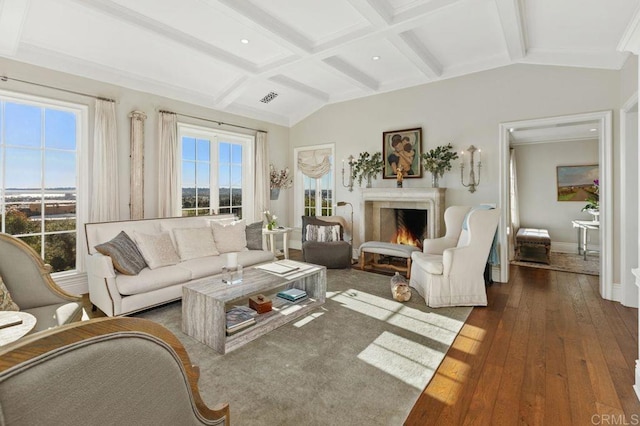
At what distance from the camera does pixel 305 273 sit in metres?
3.33

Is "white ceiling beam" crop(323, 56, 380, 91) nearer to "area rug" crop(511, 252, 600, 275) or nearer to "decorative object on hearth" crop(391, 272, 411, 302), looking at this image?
"decorative object on hearth" crop(391, 272, 411, 302)

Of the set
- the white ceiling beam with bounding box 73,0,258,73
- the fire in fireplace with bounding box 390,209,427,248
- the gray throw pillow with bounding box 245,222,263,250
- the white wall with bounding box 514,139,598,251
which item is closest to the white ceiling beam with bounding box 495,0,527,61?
the fire in fireplace with bounding box 390,209,427,248

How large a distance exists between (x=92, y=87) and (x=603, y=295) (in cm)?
672

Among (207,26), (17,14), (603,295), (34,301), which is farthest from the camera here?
(603,295)

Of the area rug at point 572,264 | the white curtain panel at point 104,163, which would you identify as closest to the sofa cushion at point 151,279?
the white curtain panel at point 104,163

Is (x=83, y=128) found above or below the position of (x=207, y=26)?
below

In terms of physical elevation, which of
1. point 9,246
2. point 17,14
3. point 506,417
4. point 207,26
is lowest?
point 506,417

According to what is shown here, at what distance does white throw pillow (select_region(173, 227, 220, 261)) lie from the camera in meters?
3.94

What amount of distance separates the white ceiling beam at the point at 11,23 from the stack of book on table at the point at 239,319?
3168 mm

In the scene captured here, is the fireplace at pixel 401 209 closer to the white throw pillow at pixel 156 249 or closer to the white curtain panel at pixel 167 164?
the white curtain panel at pixel 167 164

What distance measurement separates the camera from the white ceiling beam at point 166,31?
3.03 metres

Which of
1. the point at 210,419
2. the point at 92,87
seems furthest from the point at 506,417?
the point at 92,87

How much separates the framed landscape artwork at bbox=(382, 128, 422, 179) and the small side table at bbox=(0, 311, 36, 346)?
15.8 ft

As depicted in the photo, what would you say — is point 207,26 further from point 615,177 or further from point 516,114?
point 615,177
